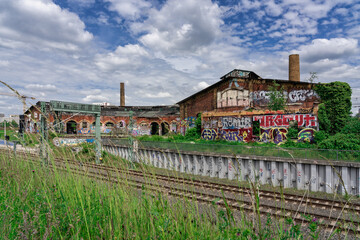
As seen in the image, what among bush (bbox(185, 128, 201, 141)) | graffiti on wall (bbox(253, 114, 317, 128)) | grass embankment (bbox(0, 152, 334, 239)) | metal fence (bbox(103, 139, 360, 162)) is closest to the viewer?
grass embankment (bbox(0, 152, 334, 239))

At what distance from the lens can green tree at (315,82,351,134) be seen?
22.4 metres

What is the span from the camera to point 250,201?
29.2ft

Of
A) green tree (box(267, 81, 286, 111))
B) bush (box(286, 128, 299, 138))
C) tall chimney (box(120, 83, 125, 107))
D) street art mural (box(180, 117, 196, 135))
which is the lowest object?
bush (box(286, 128, 299, 138))

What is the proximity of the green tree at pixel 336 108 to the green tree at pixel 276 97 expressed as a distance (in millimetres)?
3883

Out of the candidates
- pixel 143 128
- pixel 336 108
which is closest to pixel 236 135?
pixel 336 108

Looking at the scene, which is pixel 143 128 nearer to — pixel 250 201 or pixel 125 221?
pixel 250 201

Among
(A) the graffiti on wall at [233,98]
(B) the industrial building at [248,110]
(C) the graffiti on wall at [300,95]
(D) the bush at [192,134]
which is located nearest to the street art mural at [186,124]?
(B) the industrial building at [248,110]

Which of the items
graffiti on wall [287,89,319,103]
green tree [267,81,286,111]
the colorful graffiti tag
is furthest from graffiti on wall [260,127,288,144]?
the colorful graffiti tag

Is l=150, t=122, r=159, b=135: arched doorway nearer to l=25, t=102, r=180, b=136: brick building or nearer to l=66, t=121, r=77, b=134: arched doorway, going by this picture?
l=25, t=102, r=180, b=136: brick building

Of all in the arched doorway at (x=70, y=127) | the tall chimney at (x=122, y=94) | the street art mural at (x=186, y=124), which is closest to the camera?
the street art mural at (x=186, y=124)

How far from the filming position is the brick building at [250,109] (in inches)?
922

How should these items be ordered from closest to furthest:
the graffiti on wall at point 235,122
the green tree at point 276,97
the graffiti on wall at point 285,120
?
the graffiti on wall at point 285,120, the green tree at point 276,97, the graffiti on wall at point 235,122

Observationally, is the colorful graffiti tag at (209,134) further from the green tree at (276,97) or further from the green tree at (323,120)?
the green tree at (323,120)

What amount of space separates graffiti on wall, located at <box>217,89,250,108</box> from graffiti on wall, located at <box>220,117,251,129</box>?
1804 mm
